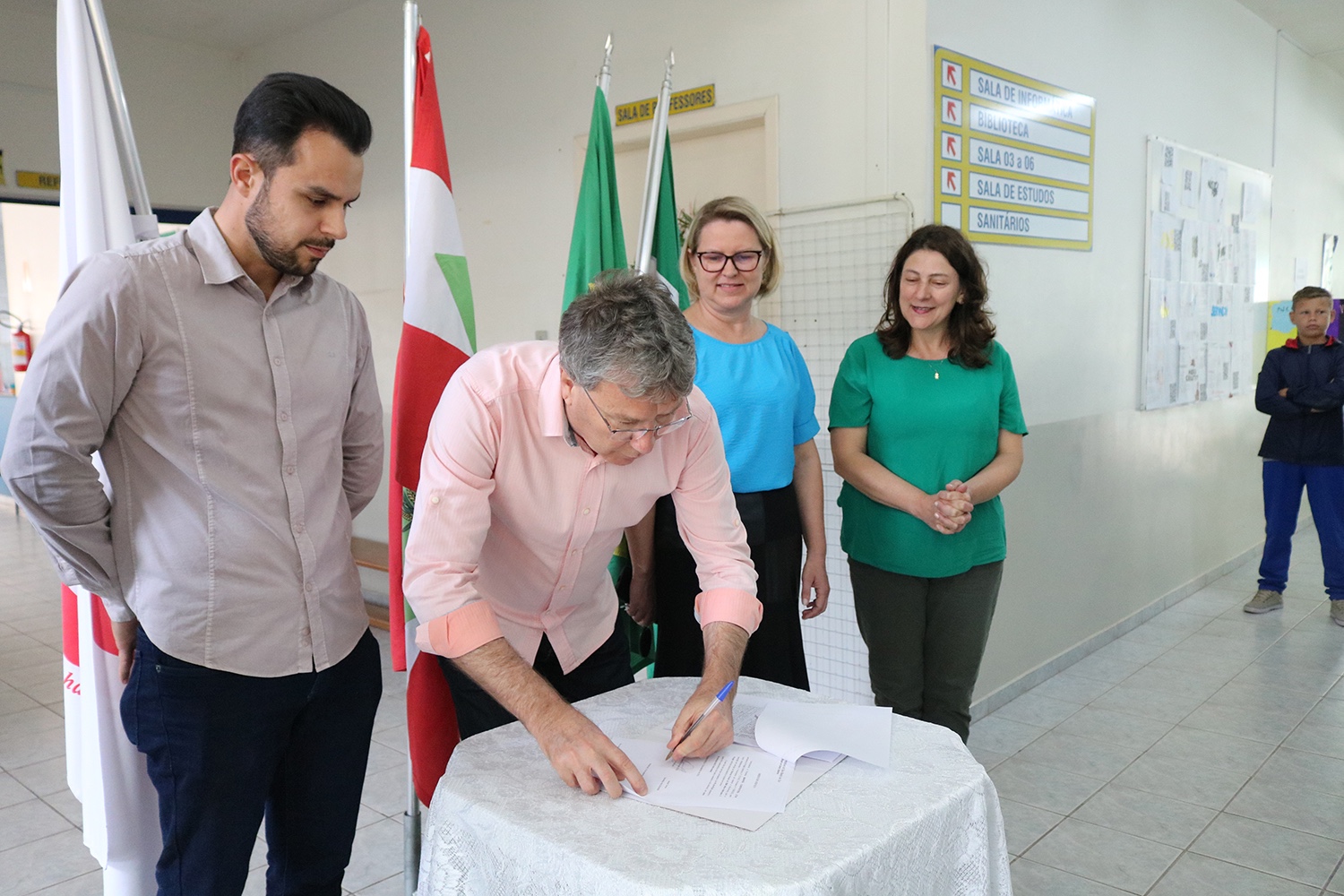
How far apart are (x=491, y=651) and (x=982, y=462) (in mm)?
1450

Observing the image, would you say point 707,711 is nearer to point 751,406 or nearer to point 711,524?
point 711,524

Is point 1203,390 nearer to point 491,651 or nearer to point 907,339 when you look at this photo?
point 907,339

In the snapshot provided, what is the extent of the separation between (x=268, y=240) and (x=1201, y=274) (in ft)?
15.5

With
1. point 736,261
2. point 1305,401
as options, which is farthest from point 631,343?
point 1305,401

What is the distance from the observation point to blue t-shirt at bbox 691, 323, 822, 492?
210 centimetres

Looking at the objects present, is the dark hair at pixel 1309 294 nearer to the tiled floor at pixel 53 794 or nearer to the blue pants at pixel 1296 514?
the blue pants at pixel 1296 514

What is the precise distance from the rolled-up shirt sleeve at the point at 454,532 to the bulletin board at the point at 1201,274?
3752 mm

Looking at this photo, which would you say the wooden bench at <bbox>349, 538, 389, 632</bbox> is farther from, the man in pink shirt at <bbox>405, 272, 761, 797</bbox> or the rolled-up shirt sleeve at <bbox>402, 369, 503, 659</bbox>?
the rolled-up shirt sleeve at <bbox>402, 369, 503, 659</bbox>

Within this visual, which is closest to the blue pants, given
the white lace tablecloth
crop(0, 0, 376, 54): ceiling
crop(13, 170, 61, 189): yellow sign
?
the white lace tablecloth

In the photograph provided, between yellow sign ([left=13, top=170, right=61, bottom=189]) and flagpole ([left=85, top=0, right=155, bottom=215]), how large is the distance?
12.1 feet

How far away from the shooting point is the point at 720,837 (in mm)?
1043

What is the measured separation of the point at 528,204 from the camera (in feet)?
13.5

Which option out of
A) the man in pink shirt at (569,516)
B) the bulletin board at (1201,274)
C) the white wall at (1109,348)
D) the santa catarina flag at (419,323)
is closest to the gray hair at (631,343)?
the man in pink shirt at (569,516)

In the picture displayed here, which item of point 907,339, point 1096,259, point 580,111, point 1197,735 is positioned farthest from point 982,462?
point 580,111
